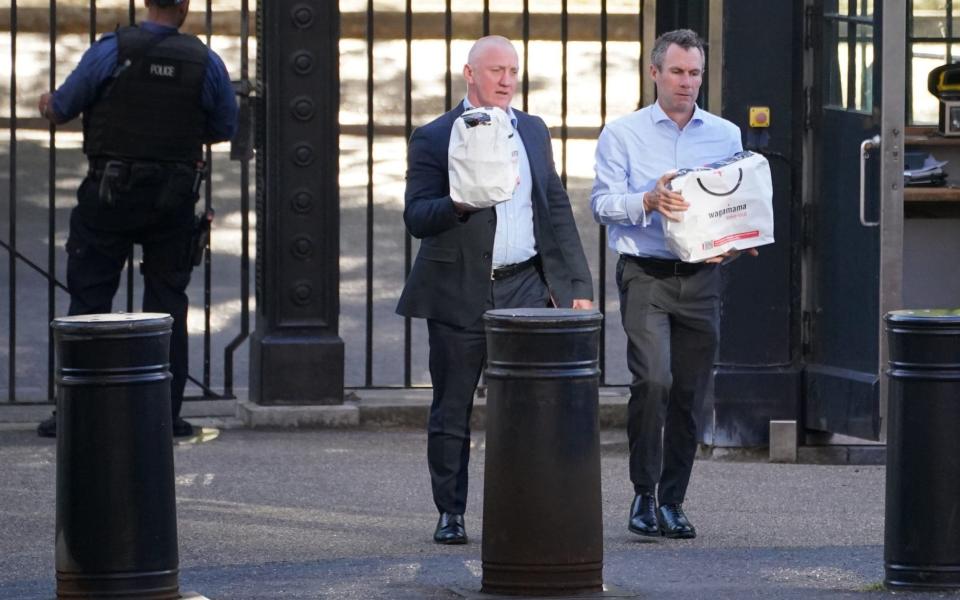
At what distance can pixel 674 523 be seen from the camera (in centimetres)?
692

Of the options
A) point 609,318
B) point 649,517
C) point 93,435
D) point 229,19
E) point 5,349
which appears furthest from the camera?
point 229,19

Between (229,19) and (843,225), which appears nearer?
(843,225)

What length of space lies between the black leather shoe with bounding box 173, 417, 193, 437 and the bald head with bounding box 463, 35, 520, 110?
2827mm

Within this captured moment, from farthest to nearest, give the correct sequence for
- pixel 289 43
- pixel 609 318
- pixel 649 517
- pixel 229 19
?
pixel 229 19, pixel 609 318, pixel 289 43, pixel 649 517

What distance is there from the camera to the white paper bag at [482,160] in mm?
6371

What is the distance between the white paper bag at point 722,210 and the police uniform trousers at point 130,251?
2.69 metres

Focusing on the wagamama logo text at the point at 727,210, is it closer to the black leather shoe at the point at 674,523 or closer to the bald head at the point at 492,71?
the bald head at the point at 492,71

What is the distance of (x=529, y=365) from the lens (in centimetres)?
569

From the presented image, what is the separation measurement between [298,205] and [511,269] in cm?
265

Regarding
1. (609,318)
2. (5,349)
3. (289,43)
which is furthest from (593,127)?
(289,43)

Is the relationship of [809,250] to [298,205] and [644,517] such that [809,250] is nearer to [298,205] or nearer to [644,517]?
[644,517]

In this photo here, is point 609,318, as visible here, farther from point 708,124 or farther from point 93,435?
point 93,435

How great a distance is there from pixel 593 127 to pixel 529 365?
12800 millimetres

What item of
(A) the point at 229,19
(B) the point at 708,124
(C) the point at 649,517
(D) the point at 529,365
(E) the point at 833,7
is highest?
(A) the point at 229,19
